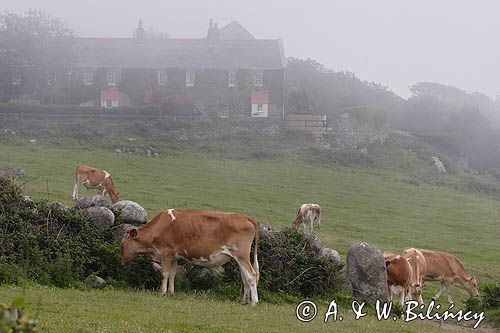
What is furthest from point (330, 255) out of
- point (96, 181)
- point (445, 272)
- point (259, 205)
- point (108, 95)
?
point (108, 95)

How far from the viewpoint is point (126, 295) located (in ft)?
42.6

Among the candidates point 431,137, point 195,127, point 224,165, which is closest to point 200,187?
point 224,165

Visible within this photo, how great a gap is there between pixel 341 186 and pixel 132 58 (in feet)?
121

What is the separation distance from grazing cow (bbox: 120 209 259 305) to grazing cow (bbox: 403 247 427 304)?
4851 millimetres

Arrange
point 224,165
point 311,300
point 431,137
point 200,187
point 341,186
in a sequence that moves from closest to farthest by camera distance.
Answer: point 311,300, point 200,187, point 341,186, point 224,165, point 431,137

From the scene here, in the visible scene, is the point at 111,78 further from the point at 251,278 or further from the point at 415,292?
the point at 251,278

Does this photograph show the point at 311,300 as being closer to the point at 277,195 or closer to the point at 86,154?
the point at 277,195

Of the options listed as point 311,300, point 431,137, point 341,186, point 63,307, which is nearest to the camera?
point 63,307

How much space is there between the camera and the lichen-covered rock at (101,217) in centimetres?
1568

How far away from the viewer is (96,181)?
29609 mm

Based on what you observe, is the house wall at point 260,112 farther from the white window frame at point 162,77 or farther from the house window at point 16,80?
the house window at point 16,80

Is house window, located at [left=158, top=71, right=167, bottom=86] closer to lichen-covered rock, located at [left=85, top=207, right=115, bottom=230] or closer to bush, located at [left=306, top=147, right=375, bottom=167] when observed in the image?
bush, located at [left=306, top=147, right=375, bottom=167]
